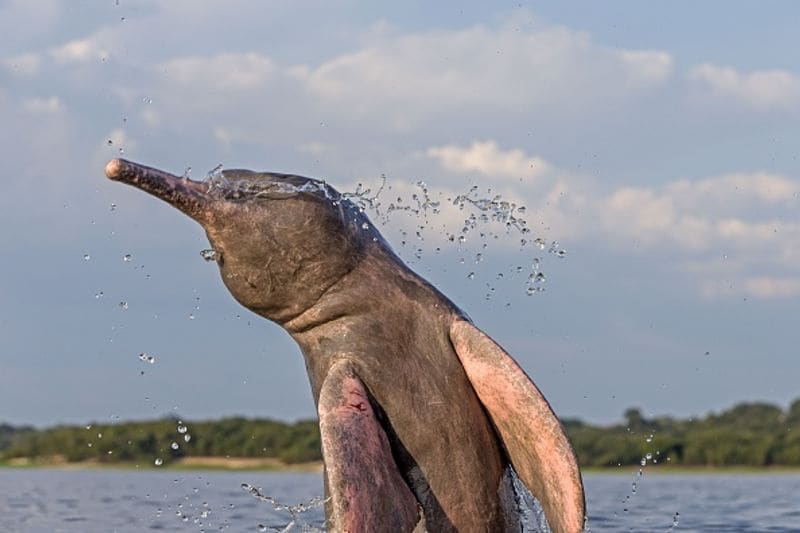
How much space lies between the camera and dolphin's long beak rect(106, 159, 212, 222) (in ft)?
23.7

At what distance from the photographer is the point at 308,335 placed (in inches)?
302

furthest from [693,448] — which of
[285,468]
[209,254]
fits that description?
[209,254]

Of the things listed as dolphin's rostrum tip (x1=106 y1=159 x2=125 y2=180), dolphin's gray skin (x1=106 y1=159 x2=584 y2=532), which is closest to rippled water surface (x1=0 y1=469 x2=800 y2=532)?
dolphin's gray skin (x1=106 y1=159 x2=584 y2=532)

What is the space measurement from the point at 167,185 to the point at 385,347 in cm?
146

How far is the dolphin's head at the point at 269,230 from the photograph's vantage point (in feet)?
24.2

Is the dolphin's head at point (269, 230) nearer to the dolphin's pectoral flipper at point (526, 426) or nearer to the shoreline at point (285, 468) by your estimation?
the dolphin's pectoral flipper at point (526, 426)

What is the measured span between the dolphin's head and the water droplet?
18 mm

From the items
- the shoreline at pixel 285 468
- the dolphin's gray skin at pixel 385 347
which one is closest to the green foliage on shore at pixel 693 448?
the shoreline at pixel 285 468

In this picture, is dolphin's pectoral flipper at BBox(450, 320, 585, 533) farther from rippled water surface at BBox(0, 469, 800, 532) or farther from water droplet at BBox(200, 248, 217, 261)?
rippled water surface at BBox(0, 469, 800, 532)

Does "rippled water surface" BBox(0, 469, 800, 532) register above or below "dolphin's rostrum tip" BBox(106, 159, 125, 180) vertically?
below

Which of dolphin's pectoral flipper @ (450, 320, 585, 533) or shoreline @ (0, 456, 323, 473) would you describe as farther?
shoreline @ (0, 456, 323, 473)

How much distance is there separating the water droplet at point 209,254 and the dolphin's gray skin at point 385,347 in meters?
0.06

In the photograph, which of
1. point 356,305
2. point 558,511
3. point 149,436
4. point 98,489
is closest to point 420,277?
point 356,305

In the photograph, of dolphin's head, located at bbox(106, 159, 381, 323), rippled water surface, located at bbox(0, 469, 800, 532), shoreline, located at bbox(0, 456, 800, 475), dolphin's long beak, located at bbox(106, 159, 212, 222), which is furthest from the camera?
shoreline, located at bbox(0, 456, 800, 475)
